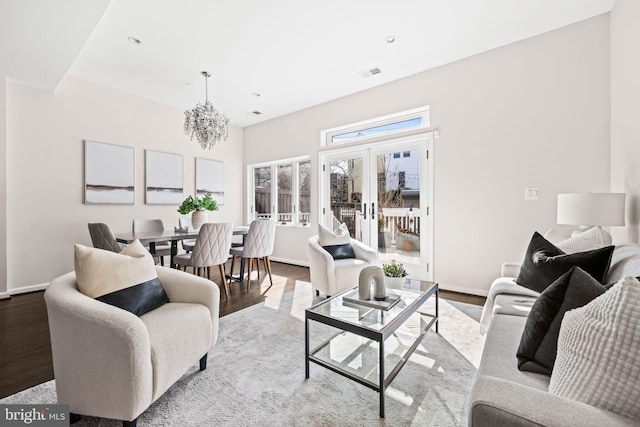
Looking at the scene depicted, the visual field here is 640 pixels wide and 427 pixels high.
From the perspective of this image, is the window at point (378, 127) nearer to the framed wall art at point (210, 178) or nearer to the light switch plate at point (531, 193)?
Answer: the light switch plate at point (531, 193)

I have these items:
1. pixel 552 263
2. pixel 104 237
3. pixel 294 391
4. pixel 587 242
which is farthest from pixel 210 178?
pixel 587 242

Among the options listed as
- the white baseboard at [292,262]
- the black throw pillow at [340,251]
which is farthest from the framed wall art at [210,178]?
the black throw pillow at [340,251]

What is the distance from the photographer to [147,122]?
4.68 meters

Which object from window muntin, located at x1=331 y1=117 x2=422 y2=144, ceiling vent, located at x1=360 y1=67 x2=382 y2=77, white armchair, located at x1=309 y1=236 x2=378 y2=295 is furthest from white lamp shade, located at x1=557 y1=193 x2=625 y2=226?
ceiling vent, located at x1=360 y1=67 x2=382 y2=77

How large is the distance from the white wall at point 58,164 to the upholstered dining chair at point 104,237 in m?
1.16

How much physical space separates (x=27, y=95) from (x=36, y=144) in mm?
607

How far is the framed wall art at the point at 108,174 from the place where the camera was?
13.3 feet

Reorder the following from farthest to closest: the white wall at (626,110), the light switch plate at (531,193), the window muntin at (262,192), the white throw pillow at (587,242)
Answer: the window muntin at (262,192) → the light switch plate at (531,193) → the white wall at (626,110) → the white throw pillow at (587,242)

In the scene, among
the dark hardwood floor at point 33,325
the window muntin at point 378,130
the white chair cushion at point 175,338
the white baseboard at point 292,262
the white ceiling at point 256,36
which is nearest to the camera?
the white chair cushion at point 175,338

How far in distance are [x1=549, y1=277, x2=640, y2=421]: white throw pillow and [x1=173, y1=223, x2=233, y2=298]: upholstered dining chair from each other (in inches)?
123

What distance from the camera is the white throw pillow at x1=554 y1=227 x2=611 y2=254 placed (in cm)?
195

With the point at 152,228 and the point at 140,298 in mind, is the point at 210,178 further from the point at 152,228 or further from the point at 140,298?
Result: the point at 140,298

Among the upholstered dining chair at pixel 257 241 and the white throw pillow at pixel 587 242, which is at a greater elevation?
the white throw pillow at pixel 587 242

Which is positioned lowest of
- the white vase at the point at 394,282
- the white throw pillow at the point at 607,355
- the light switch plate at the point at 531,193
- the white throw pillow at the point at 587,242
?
the white vase at the point at 394,282
